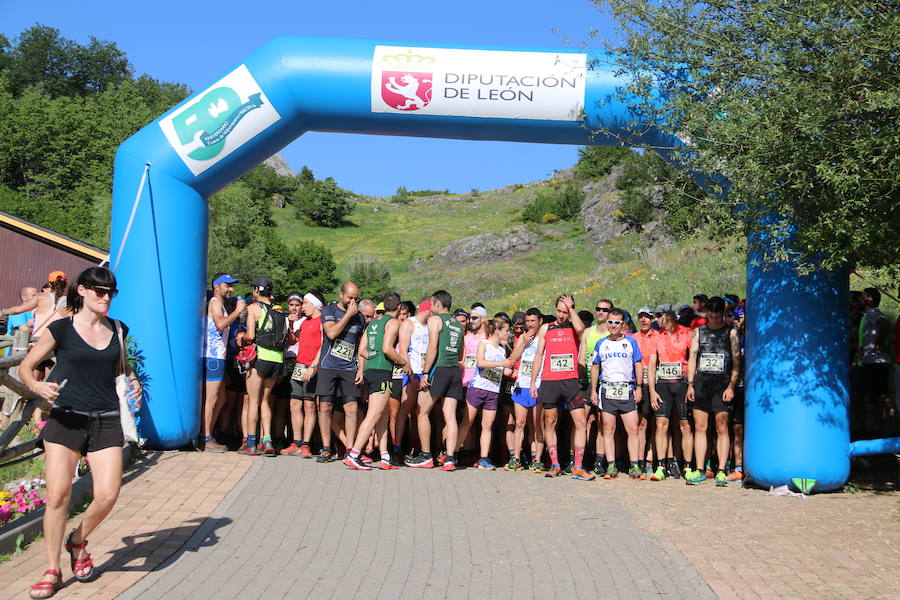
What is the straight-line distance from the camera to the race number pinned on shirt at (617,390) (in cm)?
980

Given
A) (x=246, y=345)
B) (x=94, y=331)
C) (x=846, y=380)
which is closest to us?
(x=94, y=331)

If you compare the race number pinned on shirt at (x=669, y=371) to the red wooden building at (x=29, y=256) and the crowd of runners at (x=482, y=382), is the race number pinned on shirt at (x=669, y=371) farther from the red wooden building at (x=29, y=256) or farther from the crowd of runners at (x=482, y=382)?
the red wooden building at (x=29, y=256)

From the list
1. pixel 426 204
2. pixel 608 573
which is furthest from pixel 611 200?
pixel 608 573

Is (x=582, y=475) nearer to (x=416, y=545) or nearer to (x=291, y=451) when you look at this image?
(x=291, y=451)

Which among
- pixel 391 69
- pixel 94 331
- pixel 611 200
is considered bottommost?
pixel 94 331

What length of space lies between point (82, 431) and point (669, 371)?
6.73m

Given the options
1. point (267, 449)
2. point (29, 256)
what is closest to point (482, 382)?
point (267, 449)

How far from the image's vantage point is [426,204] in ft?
330

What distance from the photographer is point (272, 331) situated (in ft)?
33.2

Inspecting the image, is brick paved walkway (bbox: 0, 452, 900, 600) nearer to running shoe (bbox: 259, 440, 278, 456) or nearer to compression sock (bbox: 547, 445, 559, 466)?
compression sock (bbox: 547, 445, 559, 466)

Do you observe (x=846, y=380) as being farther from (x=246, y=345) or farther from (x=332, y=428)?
(x=246, y=345)

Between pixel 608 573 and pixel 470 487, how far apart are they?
10.2 ft

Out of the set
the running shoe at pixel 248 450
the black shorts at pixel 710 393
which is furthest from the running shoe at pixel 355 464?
the black shorts at pixel 710 393

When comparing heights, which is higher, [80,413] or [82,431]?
[80,413]
